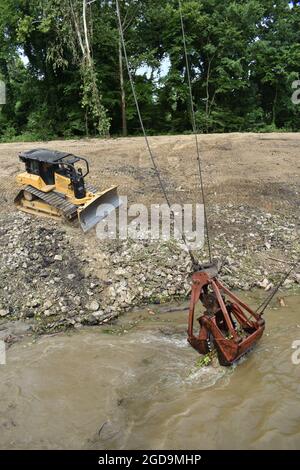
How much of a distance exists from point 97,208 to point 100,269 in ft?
6.50

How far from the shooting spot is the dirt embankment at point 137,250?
870 centimetres

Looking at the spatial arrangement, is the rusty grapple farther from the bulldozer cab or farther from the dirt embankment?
the bulldozer cab

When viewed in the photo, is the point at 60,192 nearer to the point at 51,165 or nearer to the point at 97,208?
the point at 51,165

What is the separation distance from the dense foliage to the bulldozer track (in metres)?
9.15

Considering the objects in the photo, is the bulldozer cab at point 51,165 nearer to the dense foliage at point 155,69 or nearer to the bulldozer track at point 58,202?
the bulldozer track at point 58,202

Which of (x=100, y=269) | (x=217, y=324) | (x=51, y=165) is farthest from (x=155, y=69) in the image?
(x=217, y=324)

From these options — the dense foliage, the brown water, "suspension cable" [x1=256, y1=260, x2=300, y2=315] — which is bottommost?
the brown water

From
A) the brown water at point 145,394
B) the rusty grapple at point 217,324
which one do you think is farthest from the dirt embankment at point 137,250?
the rusty grapple at point 217,324

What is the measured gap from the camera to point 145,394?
6.50m

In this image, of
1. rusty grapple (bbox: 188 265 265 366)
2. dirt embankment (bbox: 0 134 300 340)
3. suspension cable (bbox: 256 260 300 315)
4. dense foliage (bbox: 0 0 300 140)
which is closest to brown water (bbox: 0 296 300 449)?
suspension cable (bbox: 256 260 300 315)

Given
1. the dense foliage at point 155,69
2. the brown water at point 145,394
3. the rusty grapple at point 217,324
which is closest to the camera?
the brown water at point 145,394

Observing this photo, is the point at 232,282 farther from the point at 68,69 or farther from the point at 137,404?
the point at 68,69

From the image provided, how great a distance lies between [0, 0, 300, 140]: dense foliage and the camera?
19.6 m

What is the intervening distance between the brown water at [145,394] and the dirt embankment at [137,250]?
0.78m
